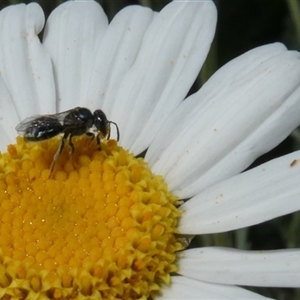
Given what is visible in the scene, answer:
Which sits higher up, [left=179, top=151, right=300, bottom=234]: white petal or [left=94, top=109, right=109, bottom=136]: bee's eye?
[left=94, top=109, right=109, bottom=136]: bee's eye

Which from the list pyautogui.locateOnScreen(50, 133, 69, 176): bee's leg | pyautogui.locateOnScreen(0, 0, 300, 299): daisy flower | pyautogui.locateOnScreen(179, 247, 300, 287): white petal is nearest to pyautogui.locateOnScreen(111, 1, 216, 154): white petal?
pyautogui.locateOnScreen(0, 0, 300, 299): daisy flower

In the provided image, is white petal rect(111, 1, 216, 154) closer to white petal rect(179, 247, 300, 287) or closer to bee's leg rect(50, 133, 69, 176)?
bee's leg rect(50, 133, 69, 176)

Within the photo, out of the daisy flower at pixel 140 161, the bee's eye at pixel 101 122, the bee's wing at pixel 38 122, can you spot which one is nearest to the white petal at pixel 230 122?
the daisy flower at pixel 140 161

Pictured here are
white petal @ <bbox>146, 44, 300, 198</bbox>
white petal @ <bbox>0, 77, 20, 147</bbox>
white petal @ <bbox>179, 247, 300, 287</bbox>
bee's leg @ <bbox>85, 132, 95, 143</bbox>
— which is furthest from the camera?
white petal @ <bbox>0, 77, 20, 147</bbox>

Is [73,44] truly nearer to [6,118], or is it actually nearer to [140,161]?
[6,118]

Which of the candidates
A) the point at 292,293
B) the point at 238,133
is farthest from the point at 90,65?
the point at 292,293

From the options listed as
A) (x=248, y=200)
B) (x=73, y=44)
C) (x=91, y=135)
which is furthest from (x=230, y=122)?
(x=73, y=44)

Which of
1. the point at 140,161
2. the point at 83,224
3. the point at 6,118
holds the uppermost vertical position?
the point at 6,118

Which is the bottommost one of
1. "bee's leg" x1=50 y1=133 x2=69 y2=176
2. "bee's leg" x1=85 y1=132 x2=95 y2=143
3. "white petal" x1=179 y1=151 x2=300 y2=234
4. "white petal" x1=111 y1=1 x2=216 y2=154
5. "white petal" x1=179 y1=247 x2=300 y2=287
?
"white petal" x1=179 y1=247 x2=300 y2=287

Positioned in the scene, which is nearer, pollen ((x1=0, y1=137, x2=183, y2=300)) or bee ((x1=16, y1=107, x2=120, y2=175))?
pollen ((x1=0, y1=137, x2=183, y2=300))
